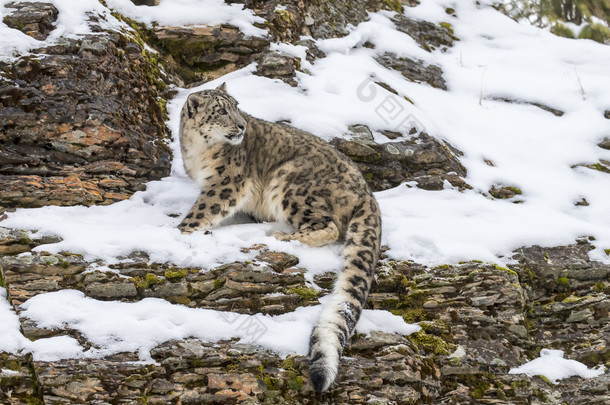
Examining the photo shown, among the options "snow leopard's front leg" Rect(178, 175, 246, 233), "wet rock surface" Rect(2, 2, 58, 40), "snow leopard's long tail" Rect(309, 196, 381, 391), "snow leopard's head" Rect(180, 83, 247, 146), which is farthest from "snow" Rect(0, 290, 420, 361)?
A: "wet rock surface" Rect(2, 2, 58, 40)

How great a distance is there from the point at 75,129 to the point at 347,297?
409cm

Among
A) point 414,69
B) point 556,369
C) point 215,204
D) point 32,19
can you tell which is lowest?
point 556,369

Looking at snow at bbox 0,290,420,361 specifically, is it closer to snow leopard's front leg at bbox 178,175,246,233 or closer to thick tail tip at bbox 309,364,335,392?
thick tail tip at bbox 309,364,335,392

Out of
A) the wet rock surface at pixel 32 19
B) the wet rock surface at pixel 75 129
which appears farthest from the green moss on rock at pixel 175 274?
the wet rock surface at pixel 32 19

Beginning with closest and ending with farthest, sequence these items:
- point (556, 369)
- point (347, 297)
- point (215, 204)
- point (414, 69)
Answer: point (347, 297) → point (556, 369) → point (215, 204) → point (414, 69)

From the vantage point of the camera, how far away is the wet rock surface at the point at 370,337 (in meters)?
4.55

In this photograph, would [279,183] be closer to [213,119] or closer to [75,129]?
[213,119]

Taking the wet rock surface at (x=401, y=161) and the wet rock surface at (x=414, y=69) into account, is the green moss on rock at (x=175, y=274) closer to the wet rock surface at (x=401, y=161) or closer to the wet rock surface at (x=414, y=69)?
the wet rock surface at (x=401, y=161)

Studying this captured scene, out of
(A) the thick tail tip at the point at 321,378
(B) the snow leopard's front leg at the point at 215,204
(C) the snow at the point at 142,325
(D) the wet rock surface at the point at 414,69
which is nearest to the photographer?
(A) the thick tail tip at the point at 321,378

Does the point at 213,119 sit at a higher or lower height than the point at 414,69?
higher

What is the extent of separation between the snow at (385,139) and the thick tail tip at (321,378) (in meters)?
0.53

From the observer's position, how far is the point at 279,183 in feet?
23.0

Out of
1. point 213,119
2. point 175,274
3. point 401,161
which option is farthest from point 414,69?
point 175,274

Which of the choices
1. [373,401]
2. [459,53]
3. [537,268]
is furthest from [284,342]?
[459,53]
